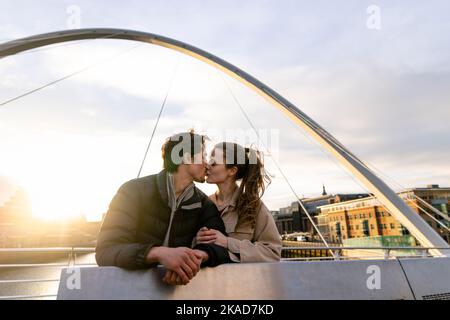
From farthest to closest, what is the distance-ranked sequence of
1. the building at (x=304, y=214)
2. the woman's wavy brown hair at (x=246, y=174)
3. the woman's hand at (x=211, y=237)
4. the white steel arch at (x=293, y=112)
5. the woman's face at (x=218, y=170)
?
the building at (x=304, y=214)
the white steel arch at (x=293, y=112)
the woman's face at (x=218, y=170)
the woman's wavy brown hair at (x=246, y=174)
the woman's hand at (x=211, y=237)

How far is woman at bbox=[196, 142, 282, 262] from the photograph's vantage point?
1.68 meters

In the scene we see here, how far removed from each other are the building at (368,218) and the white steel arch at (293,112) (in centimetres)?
4822

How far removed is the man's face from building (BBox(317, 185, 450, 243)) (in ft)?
178

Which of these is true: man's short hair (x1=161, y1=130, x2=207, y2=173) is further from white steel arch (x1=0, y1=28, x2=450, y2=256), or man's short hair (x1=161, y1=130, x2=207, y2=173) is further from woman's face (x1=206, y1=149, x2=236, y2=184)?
white steel arch (x1=0, y1=28, x2=450, y2=256)

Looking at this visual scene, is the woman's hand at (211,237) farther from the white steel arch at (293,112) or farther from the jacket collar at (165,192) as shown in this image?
the white steel arch at (293,112)

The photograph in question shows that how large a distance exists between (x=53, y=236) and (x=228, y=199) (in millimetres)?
82929

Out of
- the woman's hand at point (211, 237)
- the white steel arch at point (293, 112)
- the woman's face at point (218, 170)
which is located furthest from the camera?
the white steel arch at point (293, 112)

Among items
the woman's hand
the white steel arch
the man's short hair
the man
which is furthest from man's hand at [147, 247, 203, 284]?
→ the white steel arch

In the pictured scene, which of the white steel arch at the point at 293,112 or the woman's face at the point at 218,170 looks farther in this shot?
the white steel arch at the point at 293,112

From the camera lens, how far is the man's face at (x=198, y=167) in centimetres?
195

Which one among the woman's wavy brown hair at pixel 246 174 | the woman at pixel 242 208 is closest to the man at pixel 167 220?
the woman at pixel 242 208
